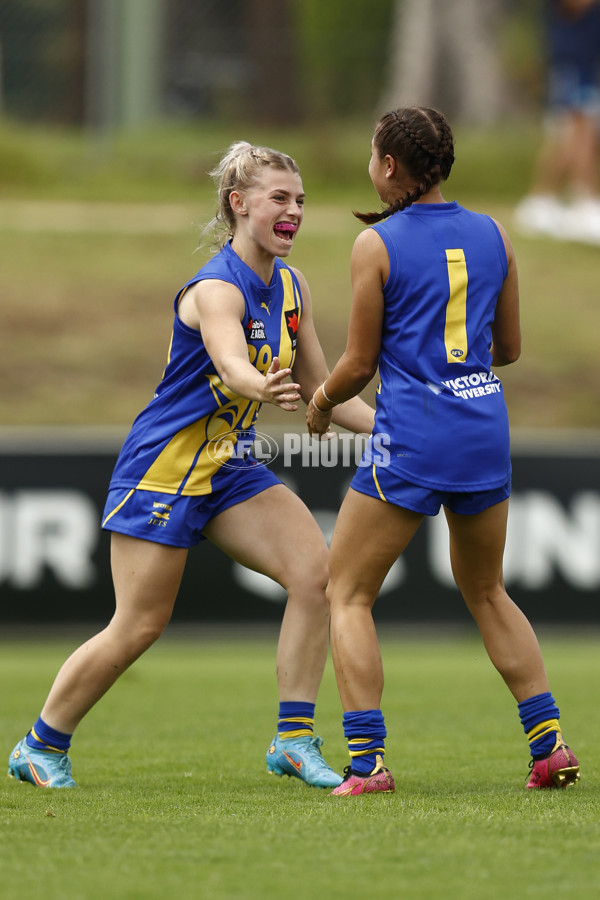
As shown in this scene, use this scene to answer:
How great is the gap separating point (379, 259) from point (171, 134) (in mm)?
15958

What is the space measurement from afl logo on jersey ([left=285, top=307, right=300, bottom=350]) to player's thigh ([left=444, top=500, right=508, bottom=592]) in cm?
86

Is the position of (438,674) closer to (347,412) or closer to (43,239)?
(347,412)

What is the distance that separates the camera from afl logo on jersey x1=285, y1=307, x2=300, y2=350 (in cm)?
491

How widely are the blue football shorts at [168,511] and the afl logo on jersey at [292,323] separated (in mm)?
492

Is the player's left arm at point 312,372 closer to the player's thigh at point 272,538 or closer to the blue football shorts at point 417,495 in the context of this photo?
the player's thigh at point 272,538

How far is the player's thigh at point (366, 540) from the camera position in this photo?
441cm

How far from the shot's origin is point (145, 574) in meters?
4.79

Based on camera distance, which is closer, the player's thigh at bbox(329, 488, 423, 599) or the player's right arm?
the player's right arm

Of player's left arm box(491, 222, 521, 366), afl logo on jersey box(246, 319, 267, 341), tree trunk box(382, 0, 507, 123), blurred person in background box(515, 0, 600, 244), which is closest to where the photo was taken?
player's left arm box(491, 222, 521, 366)

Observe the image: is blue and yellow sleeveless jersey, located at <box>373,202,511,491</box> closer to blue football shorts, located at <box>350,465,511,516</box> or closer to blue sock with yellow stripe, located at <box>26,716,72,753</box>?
blue football shorts, located at <box>350,465,511,516</box>

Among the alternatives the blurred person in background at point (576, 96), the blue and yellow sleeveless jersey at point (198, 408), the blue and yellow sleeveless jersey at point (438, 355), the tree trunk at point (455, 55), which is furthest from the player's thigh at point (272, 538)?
the tree trunk at point (455, 55)

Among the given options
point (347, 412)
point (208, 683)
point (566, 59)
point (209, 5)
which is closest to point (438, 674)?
point (208, 683)

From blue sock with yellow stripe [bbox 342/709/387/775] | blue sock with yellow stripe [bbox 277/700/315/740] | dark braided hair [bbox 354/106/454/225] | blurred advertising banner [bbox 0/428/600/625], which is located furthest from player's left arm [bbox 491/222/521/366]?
blurred advertising banner [bbox 0/428/600/625]

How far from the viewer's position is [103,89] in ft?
60.7
